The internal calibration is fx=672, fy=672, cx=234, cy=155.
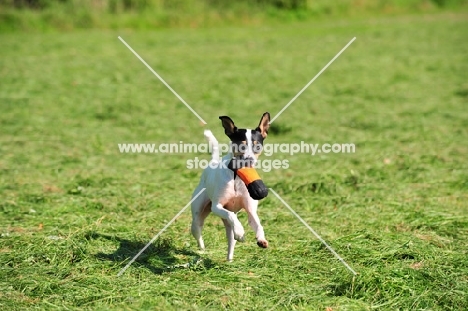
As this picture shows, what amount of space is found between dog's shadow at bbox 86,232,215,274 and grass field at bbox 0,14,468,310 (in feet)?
0.10

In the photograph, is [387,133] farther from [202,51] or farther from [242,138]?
[202,51]

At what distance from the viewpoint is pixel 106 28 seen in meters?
29.0

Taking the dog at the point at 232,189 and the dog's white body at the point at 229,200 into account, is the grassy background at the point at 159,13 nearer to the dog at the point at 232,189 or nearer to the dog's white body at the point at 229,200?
the dog at the point at 232,189

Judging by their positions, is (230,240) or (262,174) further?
(262,174)

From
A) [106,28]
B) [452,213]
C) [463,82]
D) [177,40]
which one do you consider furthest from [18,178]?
[106,28]

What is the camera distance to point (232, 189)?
20.4ft

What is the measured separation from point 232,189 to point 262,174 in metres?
4.15

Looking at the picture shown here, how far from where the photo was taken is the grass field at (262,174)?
586 centimetres

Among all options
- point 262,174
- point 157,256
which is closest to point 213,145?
point 157,256

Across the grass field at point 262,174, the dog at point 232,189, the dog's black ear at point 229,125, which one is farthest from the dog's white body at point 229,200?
the grass field at point 262,174

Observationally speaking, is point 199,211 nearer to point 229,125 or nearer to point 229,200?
point 229,200

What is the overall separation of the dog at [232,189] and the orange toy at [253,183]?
97 millimetres

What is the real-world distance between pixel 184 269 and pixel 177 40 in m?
20.4

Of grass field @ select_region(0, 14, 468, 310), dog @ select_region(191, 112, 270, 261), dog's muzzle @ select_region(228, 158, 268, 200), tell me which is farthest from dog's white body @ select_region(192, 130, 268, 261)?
grass field @ select_region(0, 14, 468, 310)
